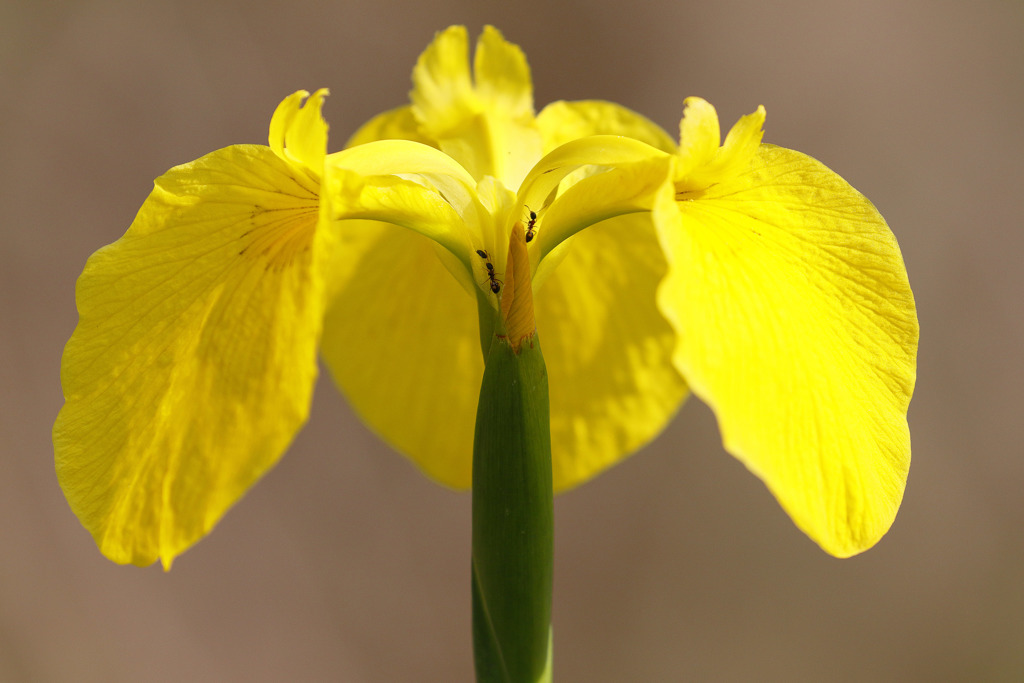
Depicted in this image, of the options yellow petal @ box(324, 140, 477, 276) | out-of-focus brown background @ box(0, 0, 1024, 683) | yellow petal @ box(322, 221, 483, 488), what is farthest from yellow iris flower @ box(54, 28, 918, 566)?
out-of-focus brown background @ box(0, 0, 1024, 683)

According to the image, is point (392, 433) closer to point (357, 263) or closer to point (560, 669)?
point (357, 263)

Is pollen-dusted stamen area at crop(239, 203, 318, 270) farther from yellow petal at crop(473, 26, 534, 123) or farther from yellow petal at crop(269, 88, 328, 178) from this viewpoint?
yellow petal at crop(473, 26, 534, 123)

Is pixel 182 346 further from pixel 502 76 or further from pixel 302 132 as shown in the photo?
pixel 502 76

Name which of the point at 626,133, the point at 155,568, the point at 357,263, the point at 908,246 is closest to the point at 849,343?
the point at 626,133

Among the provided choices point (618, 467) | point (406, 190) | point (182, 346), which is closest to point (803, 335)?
point (406, 190)

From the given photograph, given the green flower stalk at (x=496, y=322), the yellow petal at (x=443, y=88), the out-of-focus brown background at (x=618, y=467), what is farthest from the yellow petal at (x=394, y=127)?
the out-of-focus brown background at (x=618, y=467)

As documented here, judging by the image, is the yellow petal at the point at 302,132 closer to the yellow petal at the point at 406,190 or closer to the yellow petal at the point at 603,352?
→ the yellow petal at the point at 406,190

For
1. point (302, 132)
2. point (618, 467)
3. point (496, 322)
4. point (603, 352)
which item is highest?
point (302, 132)
